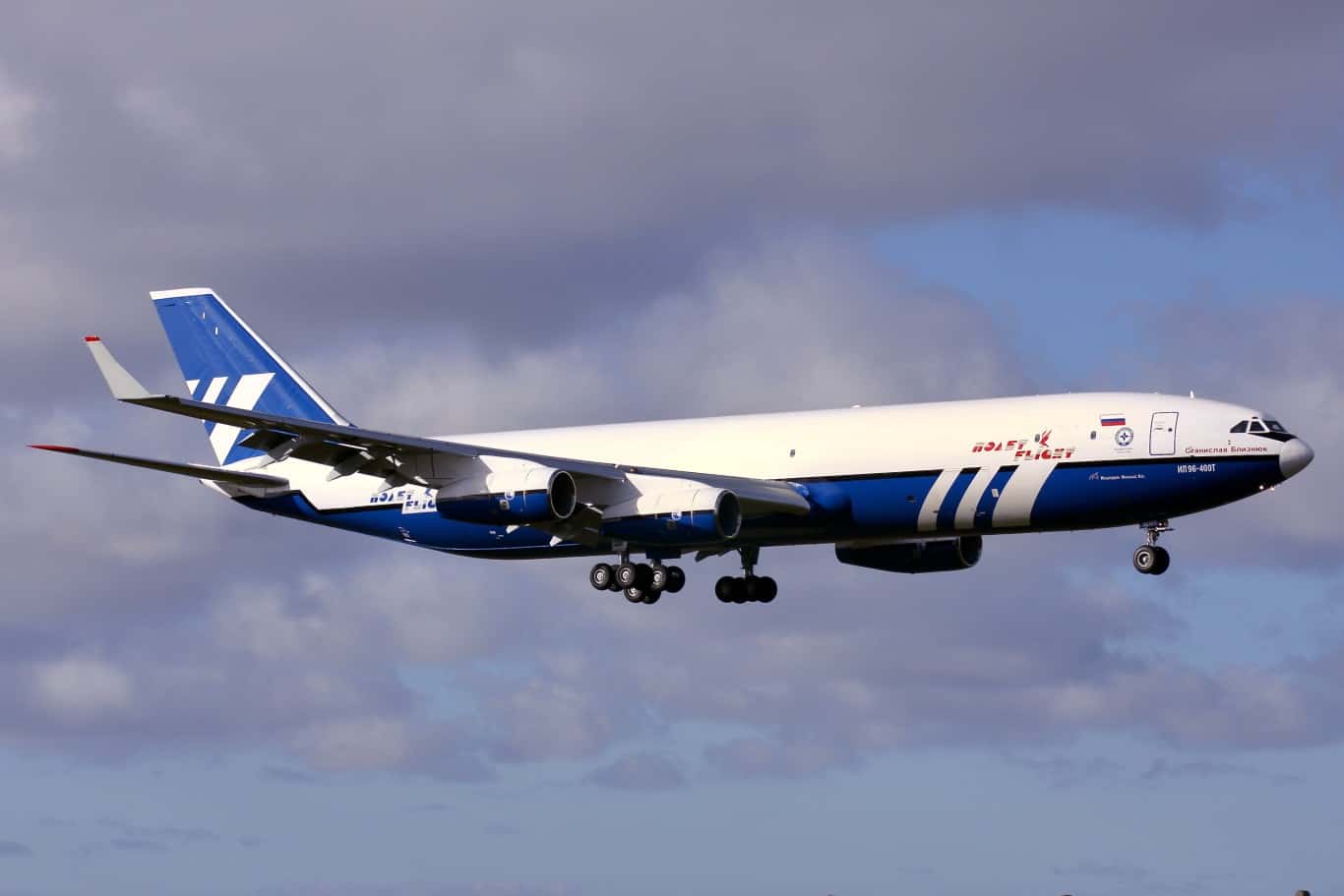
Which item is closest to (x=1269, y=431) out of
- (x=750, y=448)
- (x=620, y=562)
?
(x=750, y=448)

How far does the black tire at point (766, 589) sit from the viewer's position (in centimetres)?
6969

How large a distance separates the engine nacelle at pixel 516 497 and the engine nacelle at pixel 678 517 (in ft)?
5.03

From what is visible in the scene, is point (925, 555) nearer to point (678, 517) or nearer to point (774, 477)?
point (774, 477)

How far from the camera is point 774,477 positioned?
63562mm

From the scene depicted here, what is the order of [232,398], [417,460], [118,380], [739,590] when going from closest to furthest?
[118,380] < [417,460] < [739,590] < [232,398]

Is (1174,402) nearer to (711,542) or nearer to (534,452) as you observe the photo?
(711,542)

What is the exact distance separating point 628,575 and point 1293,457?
761 inches

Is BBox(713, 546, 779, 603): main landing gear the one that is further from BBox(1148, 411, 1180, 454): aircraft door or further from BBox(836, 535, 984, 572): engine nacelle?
BBox(1148, 411, 1180, 454): aircraft door

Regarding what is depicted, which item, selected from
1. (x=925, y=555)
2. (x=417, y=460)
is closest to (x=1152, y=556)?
(x=925, y=555)

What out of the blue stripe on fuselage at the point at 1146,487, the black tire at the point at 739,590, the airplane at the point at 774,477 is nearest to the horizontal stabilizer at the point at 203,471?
the airplane at the point at 774,477

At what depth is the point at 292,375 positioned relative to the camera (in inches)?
2894

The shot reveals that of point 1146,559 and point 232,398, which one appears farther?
point 232,398

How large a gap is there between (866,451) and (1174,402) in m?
8.69

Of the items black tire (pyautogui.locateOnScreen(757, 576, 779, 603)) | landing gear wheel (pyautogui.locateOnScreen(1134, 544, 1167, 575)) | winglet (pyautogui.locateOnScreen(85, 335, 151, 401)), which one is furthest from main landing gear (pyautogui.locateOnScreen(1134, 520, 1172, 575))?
winglet (pyautogui.locateOnScreen(85, 335, 151, 401))
